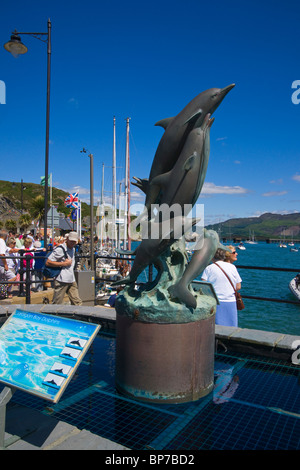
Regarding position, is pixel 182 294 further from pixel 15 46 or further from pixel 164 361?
pixel 15 46

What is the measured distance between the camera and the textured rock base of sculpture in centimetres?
353

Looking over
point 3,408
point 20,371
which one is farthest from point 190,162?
point 3,408

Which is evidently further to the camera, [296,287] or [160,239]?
[296,287]

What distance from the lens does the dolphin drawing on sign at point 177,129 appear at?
382 cm

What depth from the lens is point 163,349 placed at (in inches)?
139

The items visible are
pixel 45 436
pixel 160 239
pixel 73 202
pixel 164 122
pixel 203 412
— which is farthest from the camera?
pixel 73 202

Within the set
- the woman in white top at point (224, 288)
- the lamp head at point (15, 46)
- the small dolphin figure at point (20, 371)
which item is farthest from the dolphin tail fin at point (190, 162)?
the lamp head at point (15, 46)

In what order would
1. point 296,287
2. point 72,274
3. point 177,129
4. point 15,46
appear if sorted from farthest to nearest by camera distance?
point 296,287 → point 15,46 → point 72,274 → point 177,129

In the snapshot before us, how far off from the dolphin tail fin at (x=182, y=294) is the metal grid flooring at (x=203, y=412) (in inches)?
39.2

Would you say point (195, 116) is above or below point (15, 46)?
below

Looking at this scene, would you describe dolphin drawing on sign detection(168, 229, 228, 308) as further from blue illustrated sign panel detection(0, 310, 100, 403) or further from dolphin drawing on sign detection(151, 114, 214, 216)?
blue illustrated sign panel detection(0, 310, 100, 403)

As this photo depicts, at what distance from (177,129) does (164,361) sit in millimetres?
2440

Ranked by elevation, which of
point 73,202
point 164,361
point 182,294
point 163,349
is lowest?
point 164,361
